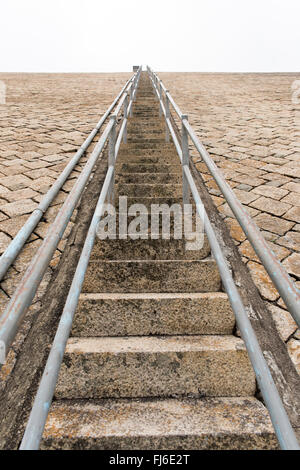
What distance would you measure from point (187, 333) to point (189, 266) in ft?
1.48

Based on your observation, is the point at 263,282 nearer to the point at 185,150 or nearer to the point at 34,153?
the point at 185,150

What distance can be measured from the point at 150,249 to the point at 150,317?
63cm

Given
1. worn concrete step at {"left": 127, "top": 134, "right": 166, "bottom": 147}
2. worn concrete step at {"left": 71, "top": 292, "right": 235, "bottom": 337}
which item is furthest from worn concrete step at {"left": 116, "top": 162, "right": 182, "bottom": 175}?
worn concrete step at {"left": 71, "top": 292, "right": 235, "bottom": 337}

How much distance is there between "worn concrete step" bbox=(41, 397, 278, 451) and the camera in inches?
48.3

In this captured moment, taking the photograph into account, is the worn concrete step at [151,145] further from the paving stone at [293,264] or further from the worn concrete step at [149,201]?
the paving stone at [293,264]

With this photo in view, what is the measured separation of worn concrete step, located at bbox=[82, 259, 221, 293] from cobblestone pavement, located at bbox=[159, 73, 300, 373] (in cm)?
44

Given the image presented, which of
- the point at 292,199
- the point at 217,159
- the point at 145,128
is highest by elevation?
the point at 145,128

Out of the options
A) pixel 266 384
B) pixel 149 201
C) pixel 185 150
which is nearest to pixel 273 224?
pixel 185 150

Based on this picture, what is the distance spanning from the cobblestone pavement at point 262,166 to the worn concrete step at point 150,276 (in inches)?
17.3

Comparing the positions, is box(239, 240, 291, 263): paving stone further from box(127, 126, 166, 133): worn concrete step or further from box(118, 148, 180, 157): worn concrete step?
box(127, 126, 166, 133): worn concrete step

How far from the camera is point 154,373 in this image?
1.46m

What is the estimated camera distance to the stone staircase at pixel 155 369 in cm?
124

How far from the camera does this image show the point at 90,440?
1.22 meters

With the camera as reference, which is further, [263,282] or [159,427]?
[263,282]
